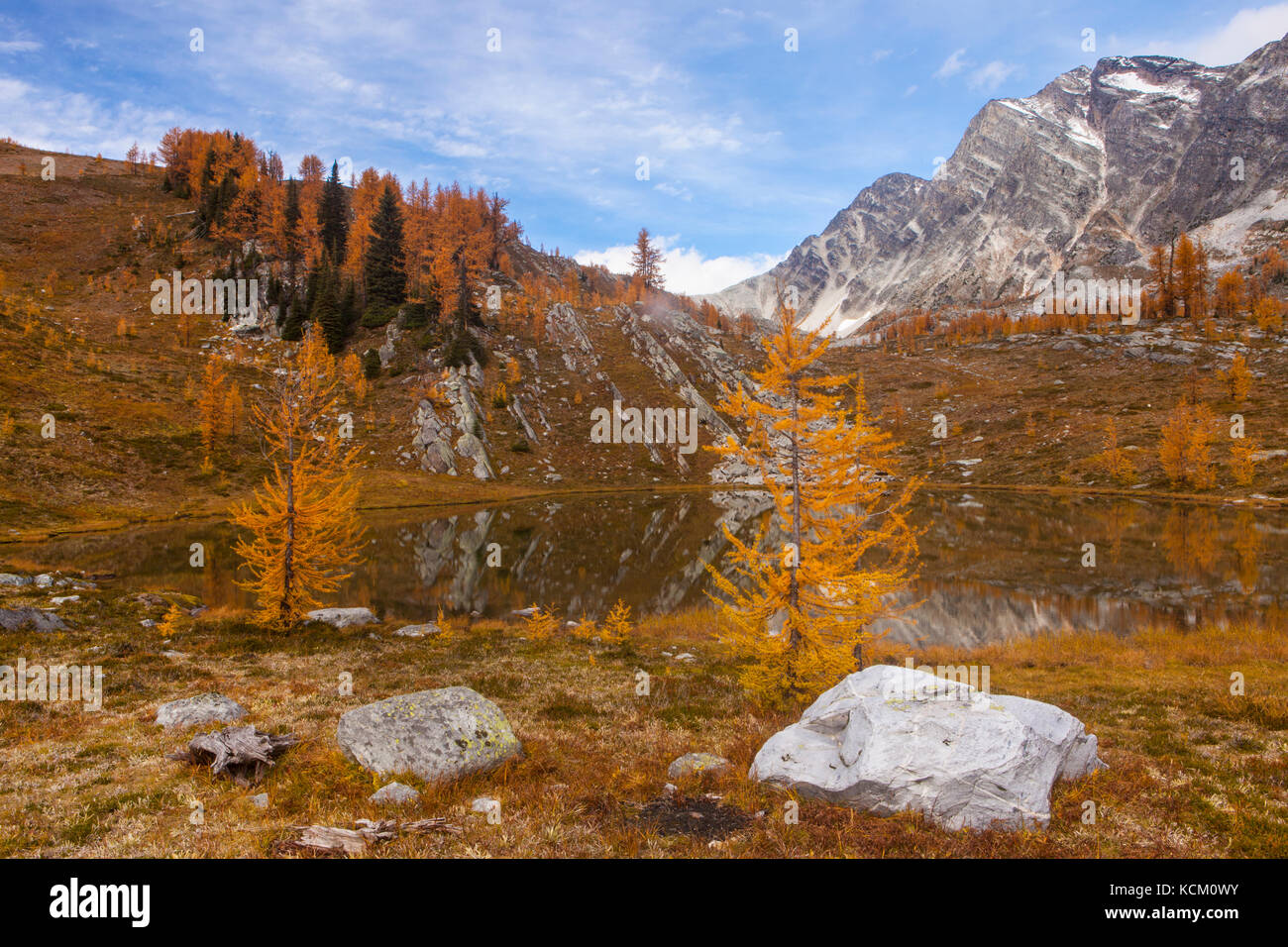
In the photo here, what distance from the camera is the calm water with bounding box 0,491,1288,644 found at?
101 feet

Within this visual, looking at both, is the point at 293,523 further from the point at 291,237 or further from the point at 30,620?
the point at 291,237

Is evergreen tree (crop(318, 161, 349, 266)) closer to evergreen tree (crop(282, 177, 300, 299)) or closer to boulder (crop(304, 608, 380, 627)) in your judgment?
evergreen tree (crop(282, 177, 300, 299))

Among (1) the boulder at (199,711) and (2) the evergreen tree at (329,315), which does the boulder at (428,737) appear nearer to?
(1) the boulder at (199,711)

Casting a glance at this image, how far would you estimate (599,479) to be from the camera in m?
103

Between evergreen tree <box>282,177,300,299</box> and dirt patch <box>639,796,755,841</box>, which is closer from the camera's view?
dirt patch <box>639,796,755,841</box>

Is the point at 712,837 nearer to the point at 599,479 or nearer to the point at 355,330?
the point at 599,479

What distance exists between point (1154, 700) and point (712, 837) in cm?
1524

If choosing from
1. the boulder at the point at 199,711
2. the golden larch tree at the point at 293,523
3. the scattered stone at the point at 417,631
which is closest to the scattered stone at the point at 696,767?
the boulder at the point at 199,711

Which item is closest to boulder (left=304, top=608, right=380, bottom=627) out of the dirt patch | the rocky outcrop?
the dirt patch

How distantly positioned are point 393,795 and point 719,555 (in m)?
38.5

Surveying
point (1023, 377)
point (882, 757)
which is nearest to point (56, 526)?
point (882, 757)

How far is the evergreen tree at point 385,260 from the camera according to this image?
113438 millimetres

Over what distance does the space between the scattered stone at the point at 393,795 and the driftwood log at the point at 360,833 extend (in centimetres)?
92

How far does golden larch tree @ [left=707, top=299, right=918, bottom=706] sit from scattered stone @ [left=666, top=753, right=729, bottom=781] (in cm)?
393
